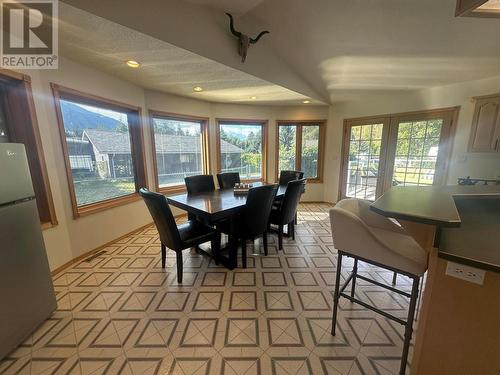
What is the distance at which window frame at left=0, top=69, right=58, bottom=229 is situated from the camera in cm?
189

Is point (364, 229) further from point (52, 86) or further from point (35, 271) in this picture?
point (52, 86)

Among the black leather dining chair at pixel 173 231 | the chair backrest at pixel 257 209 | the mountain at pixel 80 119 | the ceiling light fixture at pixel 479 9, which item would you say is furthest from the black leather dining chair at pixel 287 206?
the mountain at pixel 80 119

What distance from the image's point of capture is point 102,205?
281cm

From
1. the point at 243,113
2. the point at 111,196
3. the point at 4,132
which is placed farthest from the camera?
the point at 243,113

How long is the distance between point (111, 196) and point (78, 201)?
497mm

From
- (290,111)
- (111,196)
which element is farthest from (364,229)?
(290,111)

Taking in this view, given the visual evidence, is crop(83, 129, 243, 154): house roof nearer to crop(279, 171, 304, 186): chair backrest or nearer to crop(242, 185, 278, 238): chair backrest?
crop(279, 171, 304, 186): chair backrest

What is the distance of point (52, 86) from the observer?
7.04 ft

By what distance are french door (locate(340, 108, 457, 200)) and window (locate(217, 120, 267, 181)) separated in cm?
193

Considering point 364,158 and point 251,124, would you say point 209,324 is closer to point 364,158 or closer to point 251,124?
point 251,124

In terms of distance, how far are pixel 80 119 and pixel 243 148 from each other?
2993 millimetres

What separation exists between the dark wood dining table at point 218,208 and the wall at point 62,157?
1.18 meters

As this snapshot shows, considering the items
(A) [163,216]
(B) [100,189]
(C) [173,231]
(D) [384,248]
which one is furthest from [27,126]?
(D) [384,248]

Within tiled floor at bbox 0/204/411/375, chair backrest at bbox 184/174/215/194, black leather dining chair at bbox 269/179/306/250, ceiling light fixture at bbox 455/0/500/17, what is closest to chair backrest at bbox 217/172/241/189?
chair backrest at bbox 184/174/215/194
